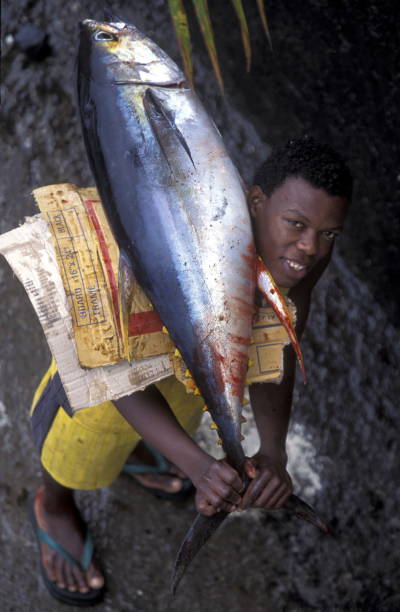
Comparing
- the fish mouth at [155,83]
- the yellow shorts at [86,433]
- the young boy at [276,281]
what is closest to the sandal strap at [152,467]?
the yellow shorts at [86,433]

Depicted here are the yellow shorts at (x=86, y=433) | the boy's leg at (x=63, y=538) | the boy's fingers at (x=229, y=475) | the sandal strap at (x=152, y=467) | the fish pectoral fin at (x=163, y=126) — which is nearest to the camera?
the fish pectoral fin at (x=163, y=126)

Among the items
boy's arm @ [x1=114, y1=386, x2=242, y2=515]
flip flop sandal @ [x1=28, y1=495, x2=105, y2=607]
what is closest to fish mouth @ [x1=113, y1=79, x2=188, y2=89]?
boy's arm @ [x1=114, y1=386, x2=242, y2=515]

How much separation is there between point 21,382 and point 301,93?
54.4 inches

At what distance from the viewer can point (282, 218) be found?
1.11m

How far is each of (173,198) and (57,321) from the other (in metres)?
0.31

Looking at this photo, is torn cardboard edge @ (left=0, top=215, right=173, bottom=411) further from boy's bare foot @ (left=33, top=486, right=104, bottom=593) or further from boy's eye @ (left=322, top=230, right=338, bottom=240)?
boy's bare foot @ (left=33, top=486, right=104, bottom=593)

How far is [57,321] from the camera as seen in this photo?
113cm

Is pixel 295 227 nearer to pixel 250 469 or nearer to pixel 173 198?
pixel 173 198

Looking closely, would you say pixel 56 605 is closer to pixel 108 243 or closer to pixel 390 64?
pixel 108 243

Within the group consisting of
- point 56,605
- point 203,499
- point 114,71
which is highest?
point 114,71

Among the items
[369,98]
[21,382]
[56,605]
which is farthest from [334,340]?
[56,605]

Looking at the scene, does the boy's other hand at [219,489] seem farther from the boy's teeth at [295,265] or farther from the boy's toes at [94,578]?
the boy's toes at [94,578]

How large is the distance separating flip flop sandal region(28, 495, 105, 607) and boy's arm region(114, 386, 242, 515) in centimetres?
90

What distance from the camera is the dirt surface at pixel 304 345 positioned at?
6.61ft
